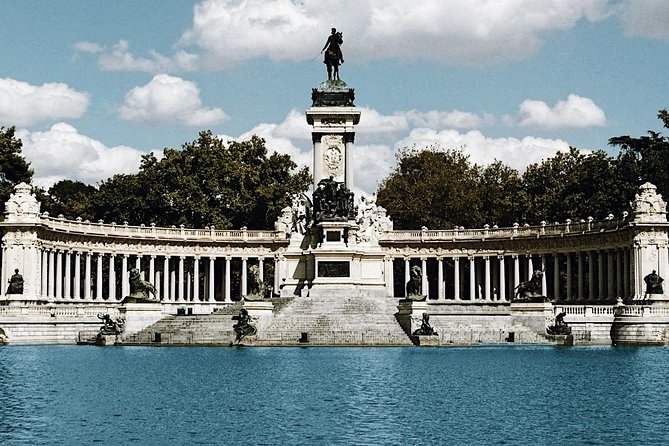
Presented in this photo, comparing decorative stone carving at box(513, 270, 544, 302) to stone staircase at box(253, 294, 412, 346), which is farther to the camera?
decorative stone carving at box(513, 270, 544, 302)

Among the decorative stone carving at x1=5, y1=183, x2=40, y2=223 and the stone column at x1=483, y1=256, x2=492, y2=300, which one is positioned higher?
the decorative stone carving at x1=5, y1=183, x2=40, y2=223

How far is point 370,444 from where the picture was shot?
2873 cm

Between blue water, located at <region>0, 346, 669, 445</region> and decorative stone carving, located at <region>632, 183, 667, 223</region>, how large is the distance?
82.3 feet

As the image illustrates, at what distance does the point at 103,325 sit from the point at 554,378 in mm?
32286

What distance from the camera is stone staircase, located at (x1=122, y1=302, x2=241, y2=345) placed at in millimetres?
63188

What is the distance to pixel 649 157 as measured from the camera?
294ft

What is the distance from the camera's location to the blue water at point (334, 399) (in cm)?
3006

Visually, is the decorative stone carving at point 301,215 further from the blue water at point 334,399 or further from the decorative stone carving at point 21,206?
the blue water at point 334,399

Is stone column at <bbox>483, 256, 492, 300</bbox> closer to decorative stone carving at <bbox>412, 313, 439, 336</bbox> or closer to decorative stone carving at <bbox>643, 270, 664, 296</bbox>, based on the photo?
decorative stone carving at <bbox>643, 270, 664, 296</bbox>

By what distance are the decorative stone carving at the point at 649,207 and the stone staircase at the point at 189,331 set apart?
28.5 meters

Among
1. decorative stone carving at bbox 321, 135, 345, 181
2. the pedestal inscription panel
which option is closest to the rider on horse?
decorative stone carving at bbox 321, 135, 345, 181

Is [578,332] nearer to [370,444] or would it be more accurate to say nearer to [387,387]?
[387,387]

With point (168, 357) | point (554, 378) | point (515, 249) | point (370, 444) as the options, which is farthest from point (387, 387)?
point (515, 249)

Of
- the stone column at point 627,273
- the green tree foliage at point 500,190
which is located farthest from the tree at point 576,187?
the stone column at point 627,273
